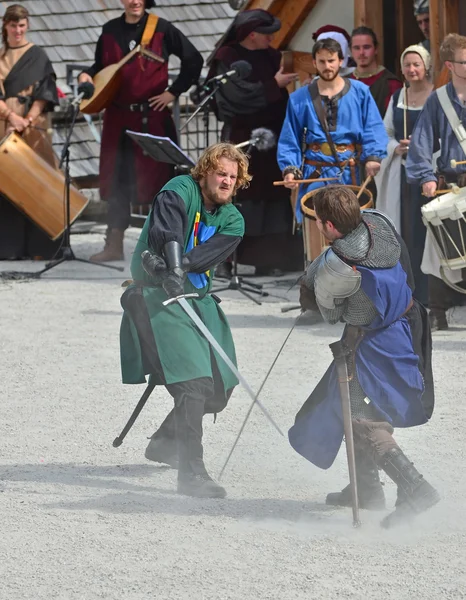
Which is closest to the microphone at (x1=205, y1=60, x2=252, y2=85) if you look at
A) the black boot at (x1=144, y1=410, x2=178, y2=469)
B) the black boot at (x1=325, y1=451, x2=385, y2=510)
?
the black boot at (x1=144, y1=410, x2=178, y2=469)

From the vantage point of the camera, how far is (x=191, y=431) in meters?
5.21

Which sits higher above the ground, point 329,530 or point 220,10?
point 220,10

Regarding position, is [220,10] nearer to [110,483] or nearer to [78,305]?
[78,305]

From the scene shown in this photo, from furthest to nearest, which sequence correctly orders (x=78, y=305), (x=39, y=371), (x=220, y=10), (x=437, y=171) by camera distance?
1. (x=220, y=10)
2. (x=78, y=305)
3. (x=437, y=171)
4. (x=39, y=371)

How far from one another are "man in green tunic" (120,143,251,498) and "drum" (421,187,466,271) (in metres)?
2.45

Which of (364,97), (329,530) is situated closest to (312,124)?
(364,97)

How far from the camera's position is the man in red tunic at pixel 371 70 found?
941 centimetres

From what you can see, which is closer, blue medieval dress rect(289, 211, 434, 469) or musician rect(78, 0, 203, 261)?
blue medieval dress rect(289, 211, 434, 469)

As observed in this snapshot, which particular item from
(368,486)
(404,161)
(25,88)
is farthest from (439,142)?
(25,88)

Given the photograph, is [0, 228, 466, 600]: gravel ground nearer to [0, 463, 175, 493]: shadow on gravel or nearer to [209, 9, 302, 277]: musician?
[0, 463, 175, 493]: shadow on gravel

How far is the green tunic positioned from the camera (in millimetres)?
5254

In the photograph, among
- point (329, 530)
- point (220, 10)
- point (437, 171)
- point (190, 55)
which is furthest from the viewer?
point (220, 10)

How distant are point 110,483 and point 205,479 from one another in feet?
1.32

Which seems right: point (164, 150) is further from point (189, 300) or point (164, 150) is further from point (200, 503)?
point (200, 503)
